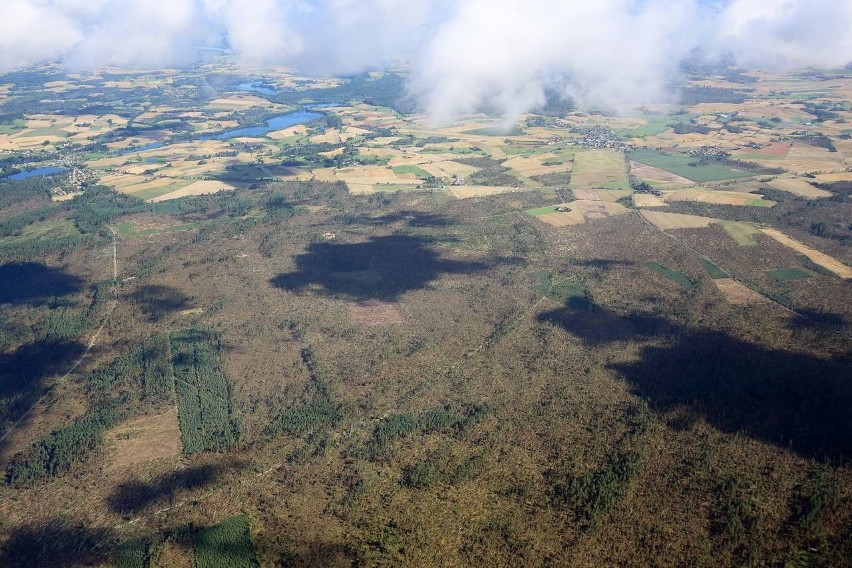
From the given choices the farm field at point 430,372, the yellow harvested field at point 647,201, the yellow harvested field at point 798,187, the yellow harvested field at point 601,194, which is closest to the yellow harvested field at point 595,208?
the farm field at point 430,372

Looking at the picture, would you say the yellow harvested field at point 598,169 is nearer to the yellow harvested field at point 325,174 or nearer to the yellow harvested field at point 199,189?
the yellow harvested field at point 325,174

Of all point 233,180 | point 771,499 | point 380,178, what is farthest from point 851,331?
point 233,180

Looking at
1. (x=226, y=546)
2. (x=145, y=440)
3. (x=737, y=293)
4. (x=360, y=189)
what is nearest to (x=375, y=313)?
(x=145, y=440)

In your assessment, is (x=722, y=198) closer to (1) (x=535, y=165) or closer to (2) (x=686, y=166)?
(2) (x=686, y=166)

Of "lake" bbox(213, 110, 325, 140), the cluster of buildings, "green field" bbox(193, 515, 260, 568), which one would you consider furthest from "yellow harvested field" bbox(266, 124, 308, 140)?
"green field" bbox(193, 515, 260, 568)

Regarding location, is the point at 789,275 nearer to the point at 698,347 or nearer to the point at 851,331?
the point at 851,331

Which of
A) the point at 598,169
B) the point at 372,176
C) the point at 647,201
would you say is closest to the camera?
the point at 647,201

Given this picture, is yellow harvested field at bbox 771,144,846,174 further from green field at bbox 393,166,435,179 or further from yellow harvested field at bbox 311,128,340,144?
yellow harvested field at bbox 311,128,340,144
